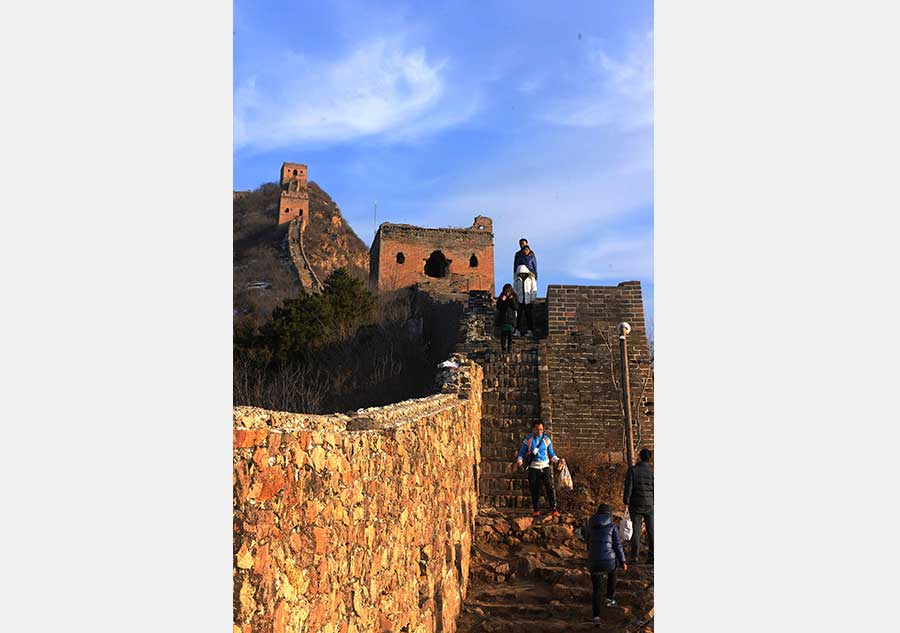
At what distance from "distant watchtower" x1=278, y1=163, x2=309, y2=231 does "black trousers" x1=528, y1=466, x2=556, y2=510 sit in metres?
40.9

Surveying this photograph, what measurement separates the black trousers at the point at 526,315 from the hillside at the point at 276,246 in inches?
916

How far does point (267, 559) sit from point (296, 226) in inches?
1807

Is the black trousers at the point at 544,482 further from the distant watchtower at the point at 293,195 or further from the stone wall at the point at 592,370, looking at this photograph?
the distant watchtower at the point at 293,195

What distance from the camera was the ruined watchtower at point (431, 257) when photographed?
27.0 m

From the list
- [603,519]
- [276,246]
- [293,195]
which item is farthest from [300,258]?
[603,519]

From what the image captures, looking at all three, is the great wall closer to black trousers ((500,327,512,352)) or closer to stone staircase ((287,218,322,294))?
black trousers ((500,327,512,352))

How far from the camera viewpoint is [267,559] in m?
2.77

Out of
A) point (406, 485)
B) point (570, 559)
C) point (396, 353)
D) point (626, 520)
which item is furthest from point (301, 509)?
point (396, 353)

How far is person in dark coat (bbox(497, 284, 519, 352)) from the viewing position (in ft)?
36.6

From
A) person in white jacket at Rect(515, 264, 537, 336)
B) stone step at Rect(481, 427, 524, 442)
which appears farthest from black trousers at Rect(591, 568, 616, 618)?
person in white jacket at Rect(515, 264, 537, 336)

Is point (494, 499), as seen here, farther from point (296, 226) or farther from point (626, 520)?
point (296, 226)

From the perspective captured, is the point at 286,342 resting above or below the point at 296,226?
below

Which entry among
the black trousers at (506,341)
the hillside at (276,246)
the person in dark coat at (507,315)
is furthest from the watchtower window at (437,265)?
the black trousers at (506,341)

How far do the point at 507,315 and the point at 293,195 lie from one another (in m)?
42.1
